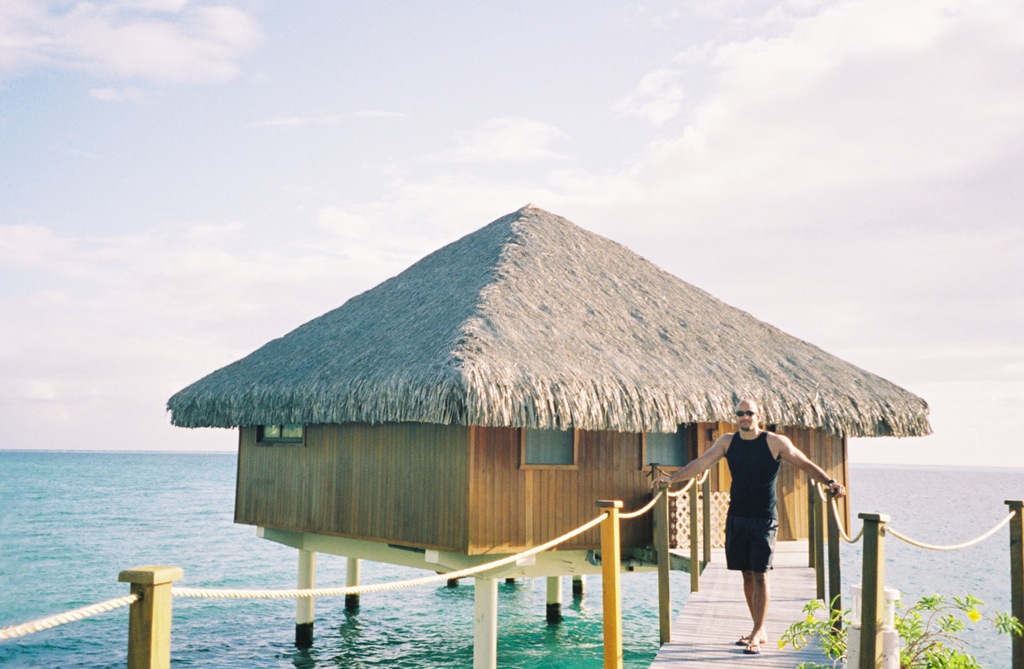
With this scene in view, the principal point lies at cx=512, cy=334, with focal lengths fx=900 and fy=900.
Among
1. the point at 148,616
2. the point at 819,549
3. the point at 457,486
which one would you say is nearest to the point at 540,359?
the point at 457,486

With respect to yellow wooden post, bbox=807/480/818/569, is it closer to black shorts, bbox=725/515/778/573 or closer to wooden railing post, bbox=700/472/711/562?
wooden railing post, bbox=700/472/711/562

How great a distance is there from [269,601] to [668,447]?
15.0 m

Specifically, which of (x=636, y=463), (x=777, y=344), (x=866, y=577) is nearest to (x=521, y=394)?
(x=636, y=463)

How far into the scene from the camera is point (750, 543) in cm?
639

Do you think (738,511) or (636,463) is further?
(636,463)

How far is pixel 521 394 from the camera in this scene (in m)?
9.91

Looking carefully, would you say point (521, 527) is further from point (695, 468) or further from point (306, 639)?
point (306, 639)

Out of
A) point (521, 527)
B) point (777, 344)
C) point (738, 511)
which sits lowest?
point (521, 527)

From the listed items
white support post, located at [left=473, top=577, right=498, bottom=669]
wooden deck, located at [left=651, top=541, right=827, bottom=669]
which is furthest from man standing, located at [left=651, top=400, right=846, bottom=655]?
white support post, located at [left=473, top=577, right=498, bottom=669]

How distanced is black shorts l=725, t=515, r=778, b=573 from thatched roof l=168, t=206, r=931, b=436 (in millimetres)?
3639

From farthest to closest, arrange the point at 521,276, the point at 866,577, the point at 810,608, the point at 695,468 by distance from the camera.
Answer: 1. the point at 521,276
2. the point at 695,468
3. the point at 810,608
4. the point at 866,577

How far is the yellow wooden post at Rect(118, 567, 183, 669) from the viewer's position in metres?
2.88

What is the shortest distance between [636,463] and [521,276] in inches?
122

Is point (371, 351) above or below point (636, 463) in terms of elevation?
above
